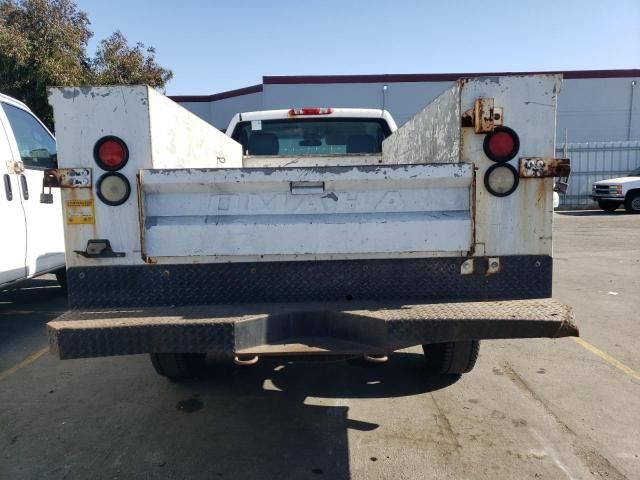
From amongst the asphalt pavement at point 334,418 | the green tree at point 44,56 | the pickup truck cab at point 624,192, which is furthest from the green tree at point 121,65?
the pickup truck cab at point 624,192

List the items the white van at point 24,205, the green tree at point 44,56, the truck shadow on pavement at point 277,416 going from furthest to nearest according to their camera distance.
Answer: the green tree at point 44,56, the white van at point 24,205, the truck shadow on pavement at point 277,416

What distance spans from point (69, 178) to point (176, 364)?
5.35 ft

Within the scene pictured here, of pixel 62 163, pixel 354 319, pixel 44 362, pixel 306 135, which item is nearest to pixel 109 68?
pixel 306 135

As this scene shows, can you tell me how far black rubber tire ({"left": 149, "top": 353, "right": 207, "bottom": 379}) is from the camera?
3650 mm

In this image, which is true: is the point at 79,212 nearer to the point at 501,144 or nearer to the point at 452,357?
the point at 501,144

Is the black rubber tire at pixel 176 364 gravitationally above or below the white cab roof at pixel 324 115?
below

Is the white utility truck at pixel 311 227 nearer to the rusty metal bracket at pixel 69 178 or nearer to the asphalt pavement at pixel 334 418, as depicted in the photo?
the rusty metal bracket at pixel 69 178

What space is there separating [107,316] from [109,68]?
1585cm

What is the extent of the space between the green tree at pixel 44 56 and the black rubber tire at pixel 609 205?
1805 cm

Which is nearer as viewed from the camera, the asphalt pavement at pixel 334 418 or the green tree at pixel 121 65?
the asphalt pavement at pixel 334 418

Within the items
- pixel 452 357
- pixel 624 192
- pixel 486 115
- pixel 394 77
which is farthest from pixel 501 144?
pixel 394 77

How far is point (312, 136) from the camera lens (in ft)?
20.3

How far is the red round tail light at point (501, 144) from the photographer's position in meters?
2.76

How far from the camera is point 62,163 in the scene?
8.90 ft
